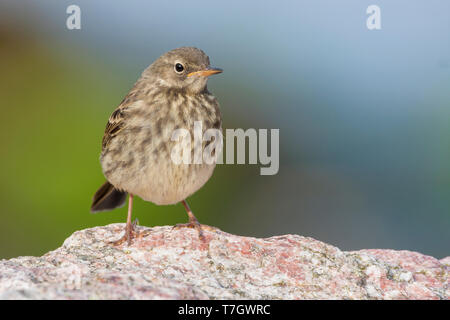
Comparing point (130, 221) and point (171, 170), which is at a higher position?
point (171, 170)

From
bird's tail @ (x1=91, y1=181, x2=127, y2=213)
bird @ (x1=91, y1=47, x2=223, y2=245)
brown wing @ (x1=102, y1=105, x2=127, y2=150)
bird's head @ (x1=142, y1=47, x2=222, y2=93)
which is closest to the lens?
bird @ (x1=91, y1=47, x2=223, y2=245)

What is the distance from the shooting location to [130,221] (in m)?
5.40

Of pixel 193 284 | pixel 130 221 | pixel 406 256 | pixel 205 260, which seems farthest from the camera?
pixel 130 221

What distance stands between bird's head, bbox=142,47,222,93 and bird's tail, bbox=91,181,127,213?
4.76ft

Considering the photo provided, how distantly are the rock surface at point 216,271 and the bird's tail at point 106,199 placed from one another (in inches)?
57.1

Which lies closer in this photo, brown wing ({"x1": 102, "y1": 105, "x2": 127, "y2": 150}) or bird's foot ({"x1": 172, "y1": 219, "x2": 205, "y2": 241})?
bird's foot ({"x1": 172, "y1": 219, "x2": 205, "y2": 241})

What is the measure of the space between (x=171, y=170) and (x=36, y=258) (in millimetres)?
1464

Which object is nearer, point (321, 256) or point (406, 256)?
point (321, 256)

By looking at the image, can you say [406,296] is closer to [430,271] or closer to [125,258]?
[430,271]

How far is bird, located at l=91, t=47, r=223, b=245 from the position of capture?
17.6 feet

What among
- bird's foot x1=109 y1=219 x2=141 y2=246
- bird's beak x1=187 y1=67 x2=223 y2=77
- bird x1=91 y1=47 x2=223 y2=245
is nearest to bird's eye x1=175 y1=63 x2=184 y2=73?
bird x1=91 y1=47 x2=223 y2=245

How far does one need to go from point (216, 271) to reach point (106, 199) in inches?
110

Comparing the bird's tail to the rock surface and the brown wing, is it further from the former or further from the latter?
the rock surface
